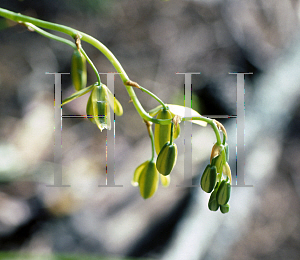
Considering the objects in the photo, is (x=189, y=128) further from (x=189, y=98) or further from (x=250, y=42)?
(x=250, y=42)

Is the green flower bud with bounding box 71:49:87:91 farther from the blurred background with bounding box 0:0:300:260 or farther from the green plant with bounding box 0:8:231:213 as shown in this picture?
the blurred background with bounding box 0:0:300:260

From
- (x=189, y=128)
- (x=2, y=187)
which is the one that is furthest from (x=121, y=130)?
(x=2, y=187)

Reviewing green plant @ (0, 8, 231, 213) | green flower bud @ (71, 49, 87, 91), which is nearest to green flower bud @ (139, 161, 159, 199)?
green plant @ (0, 8, 231, 213)

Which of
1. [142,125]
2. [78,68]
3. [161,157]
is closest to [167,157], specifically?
[161,157]

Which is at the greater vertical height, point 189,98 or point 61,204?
point 189,98

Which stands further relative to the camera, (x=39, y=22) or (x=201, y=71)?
(x=201, y=71)

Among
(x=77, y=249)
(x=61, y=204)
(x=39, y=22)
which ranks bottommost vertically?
(x=77, y=249)
